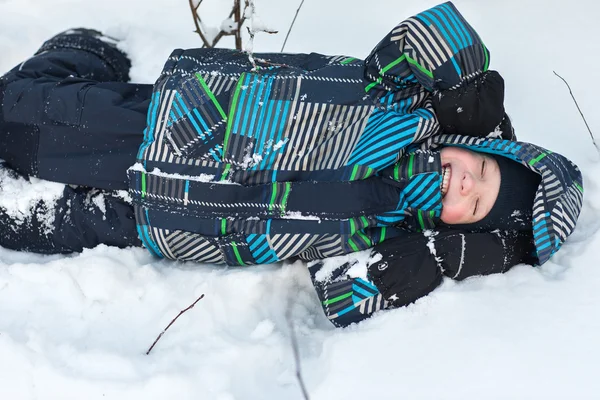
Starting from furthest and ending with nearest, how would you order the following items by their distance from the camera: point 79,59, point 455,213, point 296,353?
point 79,59 < point 455,213 < point 296,353

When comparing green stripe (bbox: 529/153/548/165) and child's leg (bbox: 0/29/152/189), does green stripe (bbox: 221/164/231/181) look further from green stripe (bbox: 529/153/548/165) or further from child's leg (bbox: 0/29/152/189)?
green stripe (bbox: 529/153/548/165)

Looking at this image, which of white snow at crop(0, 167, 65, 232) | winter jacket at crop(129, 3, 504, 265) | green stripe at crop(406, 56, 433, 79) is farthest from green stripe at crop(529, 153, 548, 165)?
white snow at crop(0, 167, 65, 232)

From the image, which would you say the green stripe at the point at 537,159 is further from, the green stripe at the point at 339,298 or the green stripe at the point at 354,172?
the green stripe at the point at 339,298

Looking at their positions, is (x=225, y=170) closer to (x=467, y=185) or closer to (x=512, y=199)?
(x=467, y=185)

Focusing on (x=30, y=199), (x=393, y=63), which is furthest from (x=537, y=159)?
(x=30, y=199)

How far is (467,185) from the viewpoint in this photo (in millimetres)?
1525

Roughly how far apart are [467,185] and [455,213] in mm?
84

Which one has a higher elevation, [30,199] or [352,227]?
[30,199]

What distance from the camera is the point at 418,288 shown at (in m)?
1.50

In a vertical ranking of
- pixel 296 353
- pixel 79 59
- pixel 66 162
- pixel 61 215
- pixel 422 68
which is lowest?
pixel 296 353

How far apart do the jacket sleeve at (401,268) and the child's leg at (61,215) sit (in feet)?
1.88

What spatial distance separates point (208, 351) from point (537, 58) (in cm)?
158

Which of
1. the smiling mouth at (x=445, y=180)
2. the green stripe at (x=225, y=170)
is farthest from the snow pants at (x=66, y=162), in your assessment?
the smiling mouth at (x=445, y=180)

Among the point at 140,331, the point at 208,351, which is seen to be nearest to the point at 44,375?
the point at 140,331
